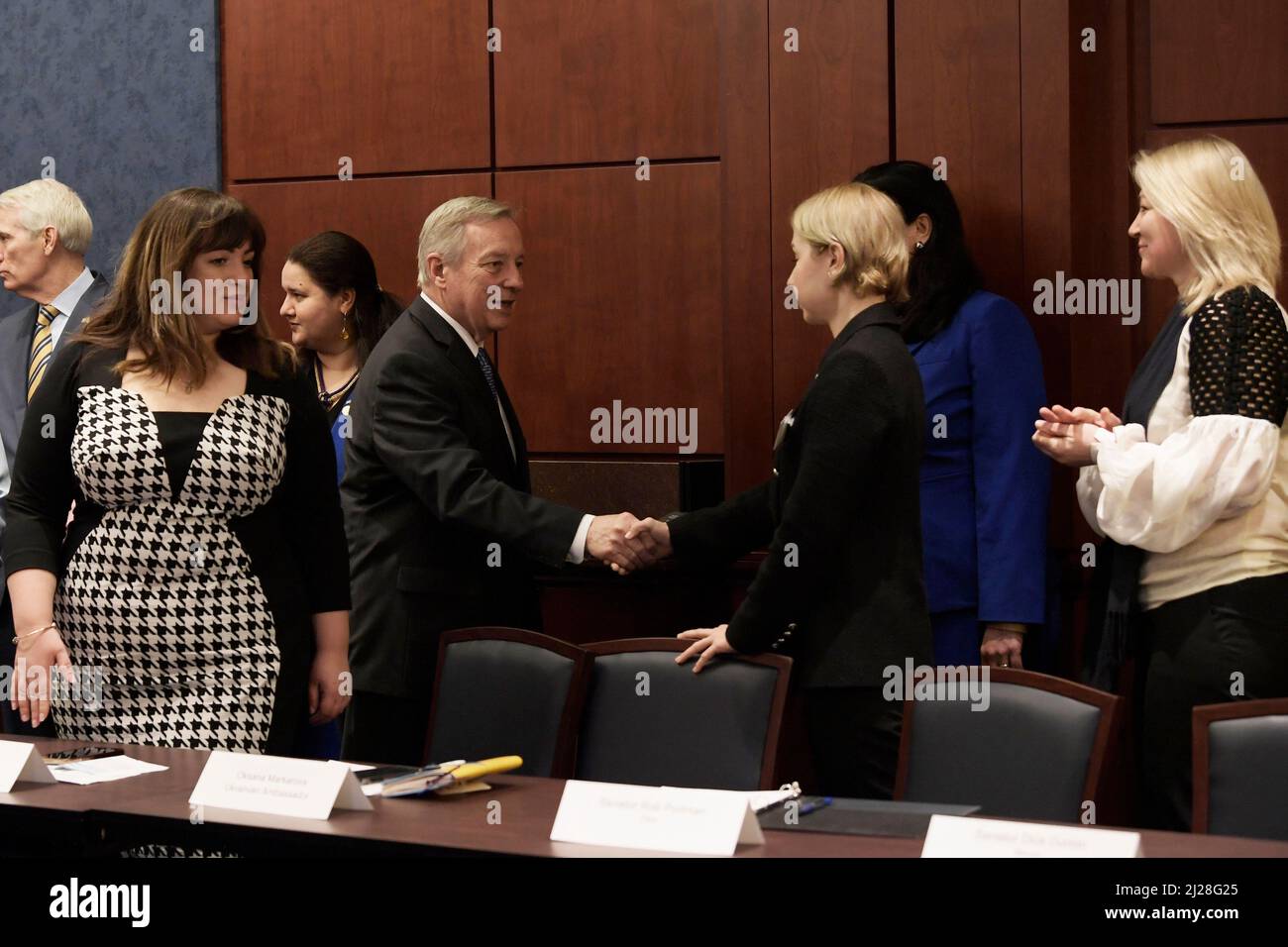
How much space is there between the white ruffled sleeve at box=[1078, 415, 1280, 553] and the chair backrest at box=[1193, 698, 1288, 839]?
568 mm

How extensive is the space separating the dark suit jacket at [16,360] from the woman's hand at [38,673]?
1465mm

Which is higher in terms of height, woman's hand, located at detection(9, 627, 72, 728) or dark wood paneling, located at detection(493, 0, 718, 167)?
dark wood paneling, located at detection(493, 0, 718, 167)

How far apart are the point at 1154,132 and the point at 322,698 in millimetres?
2497

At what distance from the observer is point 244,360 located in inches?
118

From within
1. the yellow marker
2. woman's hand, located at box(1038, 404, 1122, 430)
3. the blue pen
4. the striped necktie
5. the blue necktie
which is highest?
the striped necktie

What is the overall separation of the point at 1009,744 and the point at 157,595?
4.88 ft

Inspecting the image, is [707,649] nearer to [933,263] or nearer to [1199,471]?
[1199,471]

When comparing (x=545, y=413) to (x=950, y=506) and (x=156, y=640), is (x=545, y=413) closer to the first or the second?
(x=950, y=506)

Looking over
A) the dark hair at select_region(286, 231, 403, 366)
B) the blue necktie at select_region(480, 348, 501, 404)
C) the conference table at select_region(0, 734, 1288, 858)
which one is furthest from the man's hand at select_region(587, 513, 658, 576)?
the dark hair at select_region(286, 231, 403, 366)

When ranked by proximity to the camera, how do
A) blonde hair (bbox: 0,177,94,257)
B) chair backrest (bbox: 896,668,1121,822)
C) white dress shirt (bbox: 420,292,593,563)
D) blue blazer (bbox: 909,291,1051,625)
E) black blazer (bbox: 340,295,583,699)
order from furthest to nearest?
1. blonde hair (bbox: 0,177,94,257)
2. blue blazer (bbox: 909,291,1051,625)
3. white dress shirt (bbox: 420,292,593,563)
4. black blazer (bbox: 340,295,583,699)
5. chair backrest (bbox: 896,668,1121,822)

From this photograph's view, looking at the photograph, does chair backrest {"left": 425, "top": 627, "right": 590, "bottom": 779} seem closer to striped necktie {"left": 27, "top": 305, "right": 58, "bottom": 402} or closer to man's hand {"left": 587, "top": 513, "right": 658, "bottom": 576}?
man's hand {"left": 587, "top": 513, "right": 658, "bottom": 576}

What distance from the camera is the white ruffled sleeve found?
2.75 m

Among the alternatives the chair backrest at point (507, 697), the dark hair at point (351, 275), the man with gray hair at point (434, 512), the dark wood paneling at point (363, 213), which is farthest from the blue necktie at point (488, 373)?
the dark wood paneling at point (363, 213)

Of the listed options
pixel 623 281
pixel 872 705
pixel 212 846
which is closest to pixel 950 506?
pixel 872 705
